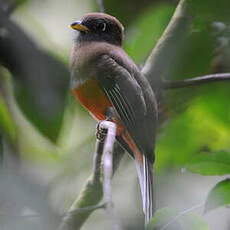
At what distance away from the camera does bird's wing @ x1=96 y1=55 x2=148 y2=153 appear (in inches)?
115

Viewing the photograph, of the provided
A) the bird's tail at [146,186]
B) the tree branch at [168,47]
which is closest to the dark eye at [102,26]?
the tree branch at [168,47]

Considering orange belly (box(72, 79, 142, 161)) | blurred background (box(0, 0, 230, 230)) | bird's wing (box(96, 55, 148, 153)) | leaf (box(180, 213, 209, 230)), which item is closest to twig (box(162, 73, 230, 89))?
blurred background (box(0, 0, 230, 230))

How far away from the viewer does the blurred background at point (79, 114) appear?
2197 mm

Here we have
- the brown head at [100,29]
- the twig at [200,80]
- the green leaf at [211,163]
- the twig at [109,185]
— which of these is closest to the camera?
the twig at [109,185]

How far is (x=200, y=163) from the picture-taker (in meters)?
1.91

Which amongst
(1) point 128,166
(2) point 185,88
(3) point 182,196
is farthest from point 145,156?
(1) point 128,166

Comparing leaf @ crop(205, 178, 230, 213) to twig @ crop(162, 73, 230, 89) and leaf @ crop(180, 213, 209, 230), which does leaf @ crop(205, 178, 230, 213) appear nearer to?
leaf @ crop(180, 213, 209, 230)

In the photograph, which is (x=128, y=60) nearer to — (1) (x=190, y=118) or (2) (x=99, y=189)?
(1) (x=190, y=118)

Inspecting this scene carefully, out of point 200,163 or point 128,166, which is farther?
point 128,166

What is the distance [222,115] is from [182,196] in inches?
37.5

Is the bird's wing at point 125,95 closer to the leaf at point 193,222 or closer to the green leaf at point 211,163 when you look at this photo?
the green leaf at point 211,163

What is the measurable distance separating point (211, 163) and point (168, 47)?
1.13 m

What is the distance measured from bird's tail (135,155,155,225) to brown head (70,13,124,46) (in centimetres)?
88

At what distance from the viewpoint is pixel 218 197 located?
177 centimetres
